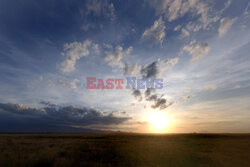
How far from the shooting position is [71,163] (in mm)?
12477

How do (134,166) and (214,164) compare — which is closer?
(134,166)

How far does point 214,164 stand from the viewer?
13.0 metres

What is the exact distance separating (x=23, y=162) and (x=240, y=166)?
58.9 ft

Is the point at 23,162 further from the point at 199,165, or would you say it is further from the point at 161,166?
the point at 199,165

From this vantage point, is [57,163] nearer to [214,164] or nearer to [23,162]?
[23,162]

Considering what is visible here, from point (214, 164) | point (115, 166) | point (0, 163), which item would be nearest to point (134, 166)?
point (115, 166)

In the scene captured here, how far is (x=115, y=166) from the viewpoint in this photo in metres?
12.1

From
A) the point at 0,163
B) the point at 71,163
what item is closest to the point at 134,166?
the point at 71,163

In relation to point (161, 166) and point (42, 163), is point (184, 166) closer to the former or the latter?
point (161, 166)

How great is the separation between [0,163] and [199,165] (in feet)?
53.5

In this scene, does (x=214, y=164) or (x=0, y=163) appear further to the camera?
(x=214, y=164)

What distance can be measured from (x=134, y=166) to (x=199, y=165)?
5.57m

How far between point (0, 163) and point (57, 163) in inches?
177

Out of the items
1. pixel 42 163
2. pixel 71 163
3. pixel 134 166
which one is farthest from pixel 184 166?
pixel 42 163
